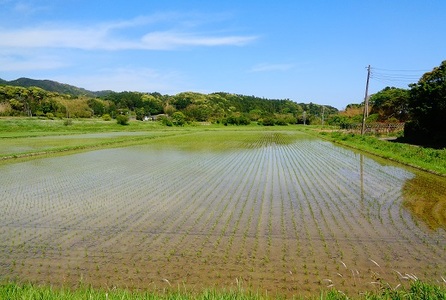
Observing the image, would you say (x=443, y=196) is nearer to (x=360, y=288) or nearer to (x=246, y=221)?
(x=246, y=221)

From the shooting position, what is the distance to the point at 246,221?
6.26 m

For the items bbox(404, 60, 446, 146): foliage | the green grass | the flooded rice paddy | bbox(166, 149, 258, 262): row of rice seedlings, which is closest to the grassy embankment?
the green grass

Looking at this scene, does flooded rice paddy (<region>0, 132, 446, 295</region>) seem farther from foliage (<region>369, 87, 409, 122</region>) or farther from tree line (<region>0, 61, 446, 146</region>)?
foliage (<region>369, 87, 409, 122</region>)

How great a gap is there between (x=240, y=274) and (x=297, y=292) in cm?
73

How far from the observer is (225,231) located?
18.6ft

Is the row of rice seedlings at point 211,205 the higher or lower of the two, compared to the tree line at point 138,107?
lower

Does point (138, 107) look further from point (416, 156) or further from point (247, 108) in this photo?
point (416, 156)

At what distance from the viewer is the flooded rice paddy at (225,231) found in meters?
4.03

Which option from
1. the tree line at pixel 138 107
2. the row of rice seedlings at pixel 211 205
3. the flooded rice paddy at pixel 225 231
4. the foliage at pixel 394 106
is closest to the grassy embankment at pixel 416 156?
the flooded rice paddy at pixel 225 231

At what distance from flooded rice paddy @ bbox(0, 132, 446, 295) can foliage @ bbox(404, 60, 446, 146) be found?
12.0 meters

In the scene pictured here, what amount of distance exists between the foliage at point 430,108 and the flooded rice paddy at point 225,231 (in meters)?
12.0

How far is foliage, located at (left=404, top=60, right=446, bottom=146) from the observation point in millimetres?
20219

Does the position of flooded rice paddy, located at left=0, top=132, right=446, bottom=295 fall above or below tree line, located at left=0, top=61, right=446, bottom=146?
below

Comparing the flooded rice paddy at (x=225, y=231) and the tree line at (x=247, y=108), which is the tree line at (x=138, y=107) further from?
the flooded rice paddy at (x=225, y=231)
